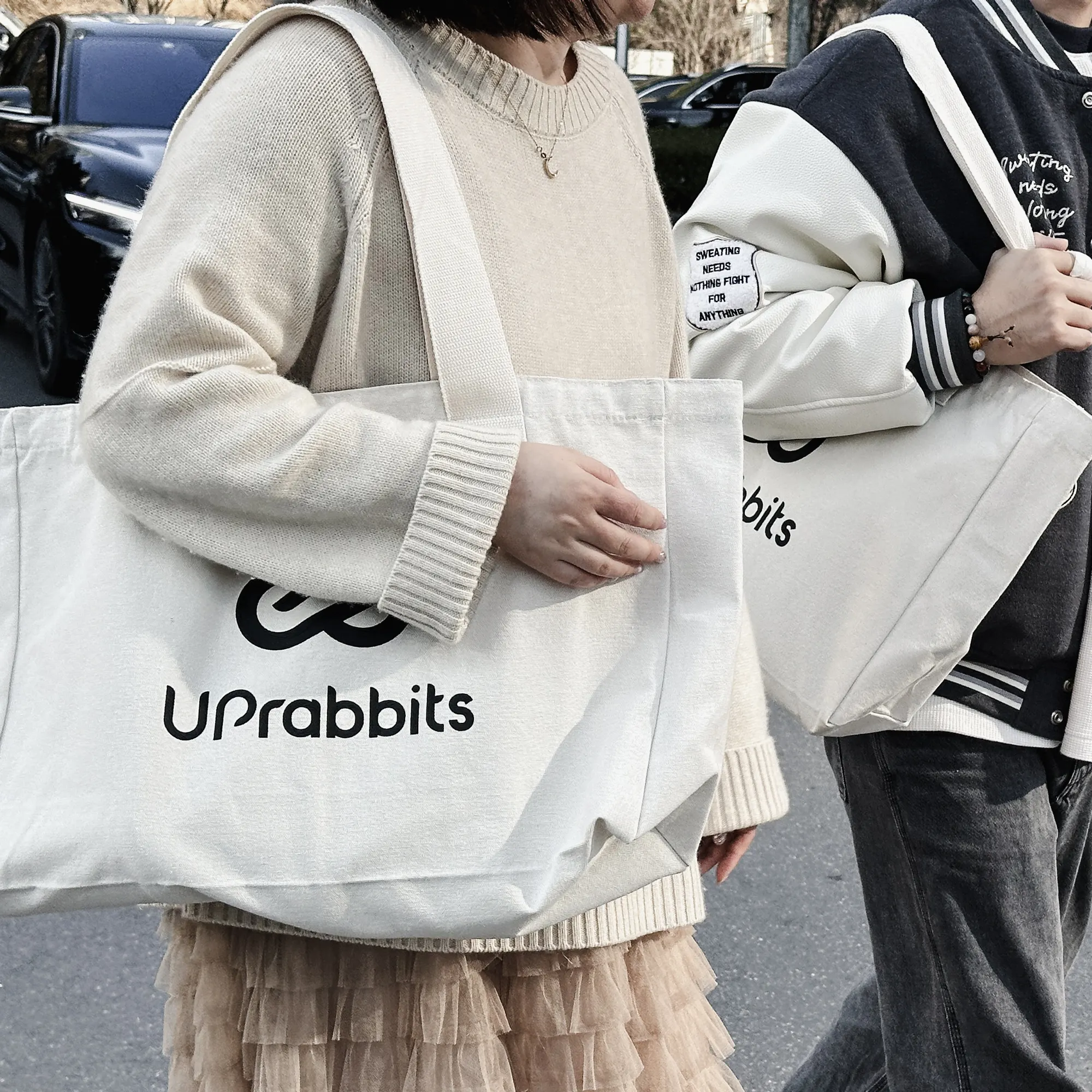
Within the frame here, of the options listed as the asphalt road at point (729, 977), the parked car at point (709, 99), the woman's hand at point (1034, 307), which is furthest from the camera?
the parked car at point (709, 99)

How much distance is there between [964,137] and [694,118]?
40.5ft

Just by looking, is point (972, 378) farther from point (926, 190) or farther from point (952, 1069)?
point (952, 1069)

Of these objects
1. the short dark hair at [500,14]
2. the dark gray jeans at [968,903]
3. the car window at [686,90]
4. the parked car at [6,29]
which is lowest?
the car window at [686,90]

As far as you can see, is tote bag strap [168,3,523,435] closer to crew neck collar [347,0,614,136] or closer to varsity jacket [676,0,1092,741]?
crew neck collar [347,0,614,136]

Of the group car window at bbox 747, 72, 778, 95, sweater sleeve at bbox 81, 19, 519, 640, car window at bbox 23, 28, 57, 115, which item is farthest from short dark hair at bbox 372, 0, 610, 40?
car window at bbox 747, 72, 778, 95

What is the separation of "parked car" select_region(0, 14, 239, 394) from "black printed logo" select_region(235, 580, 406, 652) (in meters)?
4.38

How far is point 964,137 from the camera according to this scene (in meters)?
1.76

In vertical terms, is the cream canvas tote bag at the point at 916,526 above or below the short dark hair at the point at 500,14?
below

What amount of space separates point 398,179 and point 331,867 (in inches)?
22.8

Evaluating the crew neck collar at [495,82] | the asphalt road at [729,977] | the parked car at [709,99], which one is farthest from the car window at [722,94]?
the crew neck collar at [495,82]

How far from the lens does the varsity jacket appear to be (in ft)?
5.84

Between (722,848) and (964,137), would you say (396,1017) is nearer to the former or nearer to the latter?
(722,848)

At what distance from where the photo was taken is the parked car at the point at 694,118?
484 inches

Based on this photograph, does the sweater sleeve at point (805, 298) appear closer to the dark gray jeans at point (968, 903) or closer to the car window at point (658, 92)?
the dark gray jeans at point (968, 903)
